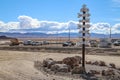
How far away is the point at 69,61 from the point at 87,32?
3.98 meters

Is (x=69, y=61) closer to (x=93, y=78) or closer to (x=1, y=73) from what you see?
(x=93, y=78)

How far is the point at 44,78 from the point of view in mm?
22141

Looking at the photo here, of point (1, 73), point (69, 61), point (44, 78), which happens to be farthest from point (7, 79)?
point (69, 61)

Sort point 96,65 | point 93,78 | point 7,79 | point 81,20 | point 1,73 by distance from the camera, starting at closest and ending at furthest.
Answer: point 7,79 < point 1,73 < point 93,78 < point 81,20 < point 96,65

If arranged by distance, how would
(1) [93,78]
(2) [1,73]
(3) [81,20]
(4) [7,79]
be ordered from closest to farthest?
(4) [7,79] → (2) [1,73] → (1) [93,78] → (3) [81,20]

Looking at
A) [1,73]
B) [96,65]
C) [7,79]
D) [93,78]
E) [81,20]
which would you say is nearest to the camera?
[7,79]

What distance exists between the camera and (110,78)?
23516mm

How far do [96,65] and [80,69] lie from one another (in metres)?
6.74

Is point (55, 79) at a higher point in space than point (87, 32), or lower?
lower

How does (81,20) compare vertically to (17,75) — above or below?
above

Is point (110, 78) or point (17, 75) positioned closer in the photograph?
point (17, 75)

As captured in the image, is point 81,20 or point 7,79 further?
point 81,20

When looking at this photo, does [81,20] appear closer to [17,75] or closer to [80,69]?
[80,69]

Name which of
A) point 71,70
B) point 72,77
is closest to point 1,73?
point 72,77
